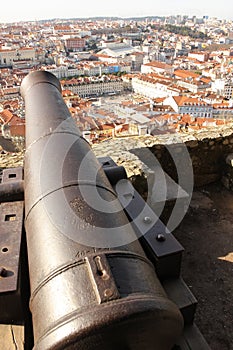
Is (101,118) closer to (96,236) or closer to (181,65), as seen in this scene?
(96,236)

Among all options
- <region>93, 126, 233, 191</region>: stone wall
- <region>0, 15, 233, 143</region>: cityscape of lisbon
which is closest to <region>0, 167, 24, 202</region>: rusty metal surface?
<region>93, 126, 233, 191</region>: stone wall

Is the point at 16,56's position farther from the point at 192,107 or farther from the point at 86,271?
the point at 86,271

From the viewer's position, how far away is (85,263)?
1110mm

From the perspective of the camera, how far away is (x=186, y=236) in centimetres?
289

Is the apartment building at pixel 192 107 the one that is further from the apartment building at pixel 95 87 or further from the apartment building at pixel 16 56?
the apartment building at pixel 16 56

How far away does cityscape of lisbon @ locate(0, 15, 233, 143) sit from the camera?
2573 centimetres

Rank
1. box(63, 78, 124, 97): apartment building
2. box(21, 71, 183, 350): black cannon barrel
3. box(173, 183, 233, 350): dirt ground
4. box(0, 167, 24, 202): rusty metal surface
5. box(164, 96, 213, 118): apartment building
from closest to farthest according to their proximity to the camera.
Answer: box(21, 71, 183, 350): black cannon barrel → box(0, 167, 24, 202): rusty metal surface → box(173, 183, 233, 350): dirt ground → box(164, 96, 213, 118): apartment building → box(63, 78, 124, 97): apartment building

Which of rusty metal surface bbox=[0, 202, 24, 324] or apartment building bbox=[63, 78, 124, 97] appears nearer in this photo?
rusty metal surface bbox=[0, 202, 24, 324]

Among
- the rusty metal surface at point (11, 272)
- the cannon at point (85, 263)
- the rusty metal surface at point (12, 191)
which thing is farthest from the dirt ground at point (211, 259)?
the rusty metal surface at point (12, 191)

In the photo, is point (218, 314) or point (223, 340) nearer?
point (223, 340)

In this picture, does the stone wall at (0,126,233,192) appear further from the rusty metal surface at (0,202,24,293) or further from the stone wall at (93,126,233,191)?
the rusty metal surface at (0,202,24,293)

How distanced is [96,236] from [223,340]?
1300mm

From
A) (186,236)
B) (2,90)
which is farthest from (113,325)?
(2,90)

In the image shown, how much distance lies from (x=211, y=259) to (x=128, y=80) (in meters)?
55.2
